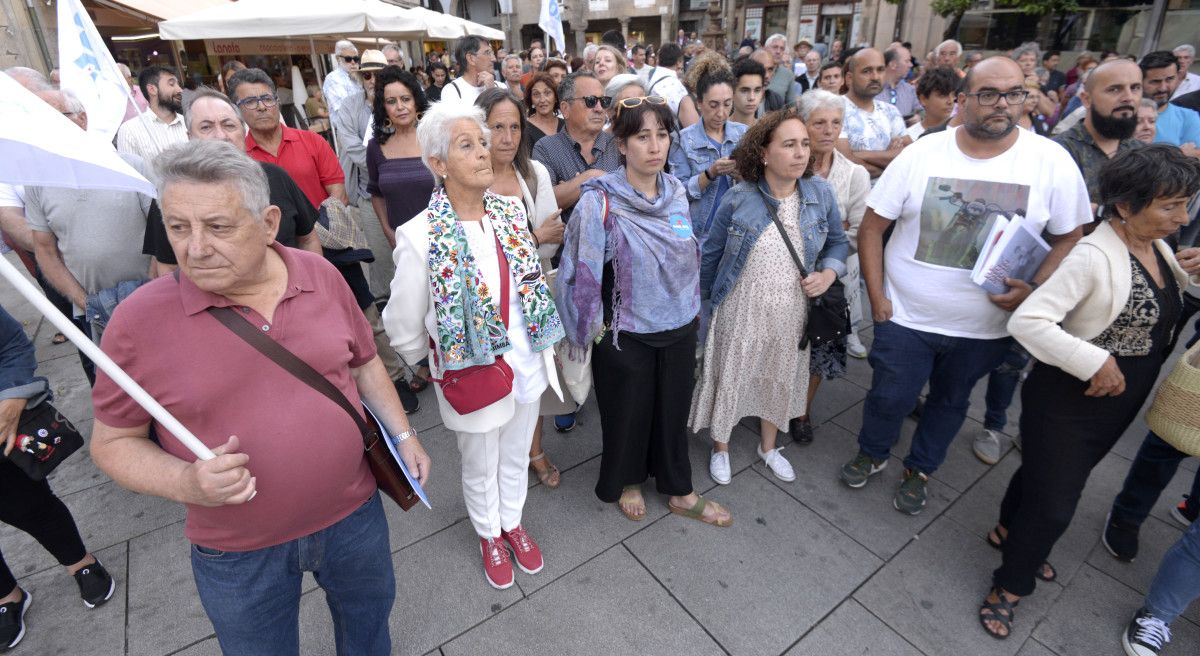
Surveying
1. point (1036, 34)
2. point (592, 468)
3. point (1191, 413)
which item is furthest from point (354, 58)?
point (1036, 34)

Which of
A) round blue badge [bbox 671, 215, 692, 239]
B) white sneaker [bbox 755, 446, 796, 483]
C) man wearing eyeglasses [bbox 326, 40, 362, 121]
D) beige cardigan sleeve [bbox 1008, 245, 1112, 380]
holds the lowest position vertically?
white sneaker [bbox 755, 446, 796, 483]

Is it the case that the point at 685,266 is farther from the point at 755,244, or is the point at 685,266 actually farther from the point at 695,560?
the point at 695,560

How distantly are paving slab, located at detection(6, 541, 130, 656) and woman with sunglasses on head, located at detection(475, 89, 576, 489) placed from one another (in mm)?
2011

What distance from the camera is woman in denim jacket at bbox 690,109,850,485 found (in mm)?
2957

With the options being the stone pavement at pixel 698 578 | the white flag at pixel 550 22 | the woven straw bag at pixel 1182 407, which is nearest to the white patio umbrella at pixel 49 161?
the stone pavement at pixel 698 578

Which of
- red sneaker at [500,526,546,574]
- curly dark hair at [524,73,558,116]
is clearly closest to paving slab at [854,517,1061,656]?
red sneaker at [500,526,546,574]

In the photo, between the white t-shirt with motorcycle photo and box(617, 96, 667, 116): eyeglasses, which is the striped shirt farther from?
the white t-shirt with motorcycle photo

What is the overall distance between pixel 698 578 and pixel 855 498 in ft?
3.68

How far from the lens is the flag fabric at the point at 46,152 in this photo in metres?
1.05

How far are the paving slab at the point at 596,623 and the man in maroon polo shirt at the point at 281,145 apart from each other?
279 centimetres

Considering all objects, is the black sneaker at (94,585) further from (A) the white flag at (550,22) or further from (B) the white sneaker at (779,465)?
(A) the white flag at (550,22)

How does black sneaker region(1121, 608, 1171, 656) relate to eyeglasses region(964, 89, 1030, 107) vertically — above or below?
below

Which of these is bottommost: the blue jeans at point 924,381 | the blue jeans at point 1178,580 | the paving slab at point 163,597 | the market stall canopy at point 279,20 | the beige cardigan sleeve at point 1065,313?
the paving slab at point 163,597

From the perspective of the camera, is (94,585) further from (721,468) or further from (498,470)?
(721,468)
